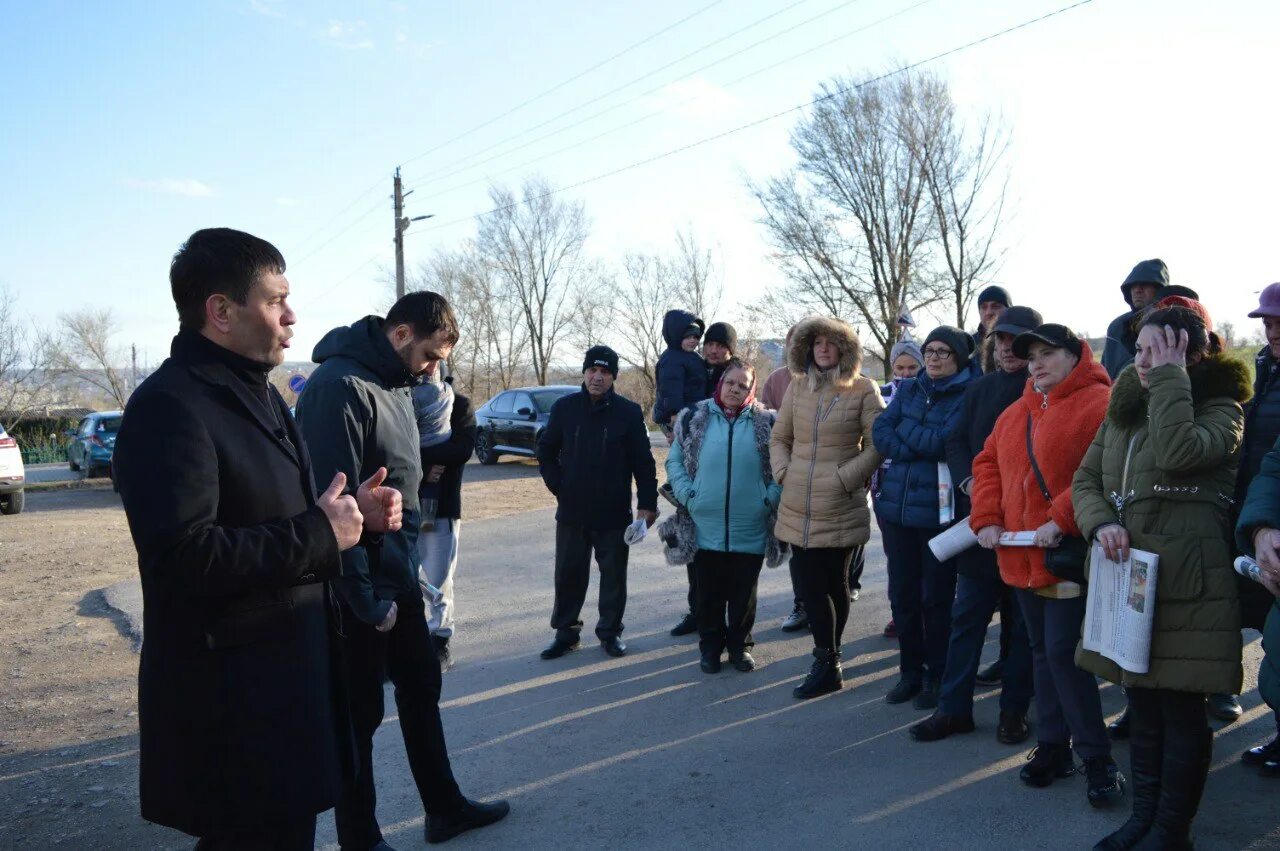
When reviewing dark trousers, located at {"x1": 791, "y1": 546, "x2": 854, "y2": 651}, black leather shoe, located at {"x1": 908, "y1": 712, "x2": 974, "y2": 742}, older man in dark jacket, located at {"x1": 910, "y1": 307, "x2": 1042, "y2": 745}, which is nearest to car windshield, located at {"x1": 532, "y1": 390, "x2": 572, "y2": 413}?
dark trousers, located at {"x1": 791, "y1": 546, "x2": 854, "y2": 651}

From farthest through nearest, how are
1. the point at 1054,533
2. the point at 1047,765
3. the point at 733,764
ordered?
the point at 733,764 → the point at 1047,765 → the point at 1054,533

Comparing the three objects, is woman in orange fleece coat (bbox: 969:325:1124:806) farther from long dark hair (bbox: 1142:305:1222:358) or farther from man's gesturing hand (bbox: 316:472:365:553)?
man's gesturing hand (bbox: 316:472:365:553)

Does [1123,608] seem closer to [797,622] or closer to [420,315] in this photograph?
[420,315]

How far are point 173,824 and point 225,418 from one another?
93cm

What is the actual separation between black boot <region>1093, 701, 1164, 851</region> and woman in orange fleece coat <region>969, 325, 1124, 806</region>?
387 mm

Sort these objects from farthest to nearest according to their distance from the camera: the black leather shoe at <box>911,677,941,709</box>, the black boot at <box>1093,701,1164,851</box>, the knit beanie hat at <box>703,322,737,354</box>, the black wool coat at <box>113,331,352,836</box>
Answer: the knit beanie hat at <box>703,322,737,354</box> → the black leather shoe at <box>911,677,941,709</box> → the black boot at <box>1093,701,1164,851</box> → the black wool coat at <box>113,331,352,836</box>

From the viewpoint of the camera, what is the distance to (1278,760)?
414 centimetres

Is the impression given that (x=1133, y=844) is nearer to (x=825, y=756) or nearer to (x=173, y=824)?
(x=825, y=756)

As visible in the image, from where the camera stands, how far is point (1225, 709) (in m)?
4.80

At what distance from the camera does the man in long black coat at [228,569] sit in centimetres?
215

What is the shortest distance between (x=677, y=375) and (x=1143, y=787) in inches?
189

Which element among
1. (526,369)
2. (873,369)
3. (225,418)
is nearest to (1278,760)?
(225,418)

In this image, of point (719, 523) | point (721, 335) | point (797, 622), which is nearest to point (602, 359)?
point (719, 523)

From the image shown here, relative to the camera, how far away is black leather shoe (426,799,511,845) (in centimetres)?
376
